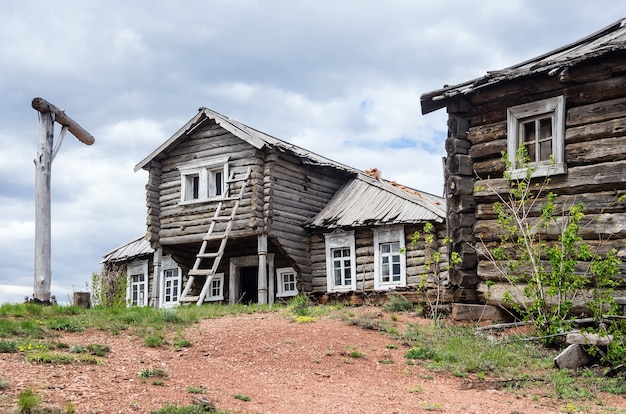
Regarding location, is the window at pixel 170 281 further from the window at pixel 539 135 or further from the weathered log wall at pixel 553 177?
the window at pixel 539 135

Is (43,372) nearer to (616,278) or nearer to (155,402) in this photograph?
(155,402)

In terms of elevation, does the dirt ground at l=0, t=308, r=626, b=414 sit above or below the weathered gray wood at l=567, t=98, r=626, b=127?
below

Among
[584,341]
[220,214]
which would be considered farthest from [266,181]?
[584,341]

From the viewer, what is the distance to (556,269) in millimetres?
11867

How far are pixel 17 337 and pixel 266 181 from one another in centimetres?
1177

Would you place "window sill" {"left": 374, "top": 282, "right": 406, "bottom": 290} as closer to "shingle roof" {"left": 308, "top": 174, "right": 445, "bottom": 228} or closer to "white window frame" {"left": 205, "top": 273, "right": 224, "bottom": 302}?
"shingle roof" {"left": 308, "top": 174, "right": 445, "bottom": 228}

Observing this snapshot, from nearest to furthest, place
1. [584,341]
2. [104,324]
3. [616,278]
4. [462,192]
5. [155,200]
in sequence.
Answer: [584,341]
[616,278]
[104,324]
[462,192]
[155,200]

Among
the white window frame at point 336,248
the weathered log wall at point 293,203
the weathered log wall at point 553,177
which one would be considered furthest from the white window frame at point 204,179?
the weathered log wall at point 553,177

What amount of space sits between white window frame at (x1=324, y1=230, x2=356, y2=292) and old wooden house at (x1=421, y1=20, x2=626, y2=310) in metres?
8.14

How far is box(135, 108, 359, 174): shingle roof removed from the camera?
22.2 m

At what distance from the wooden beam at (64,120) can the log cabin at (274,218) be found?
4905mm

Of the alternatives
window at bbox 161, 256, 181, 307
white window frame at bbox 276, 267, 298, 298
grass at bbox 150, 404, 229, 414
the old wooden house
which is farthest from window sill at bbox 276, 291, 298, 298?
grass at bbox 150, 404, 229, 414

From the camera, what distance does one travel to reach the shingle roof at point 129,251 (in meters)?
28.9

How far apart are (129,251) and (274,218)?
10.4 metres
